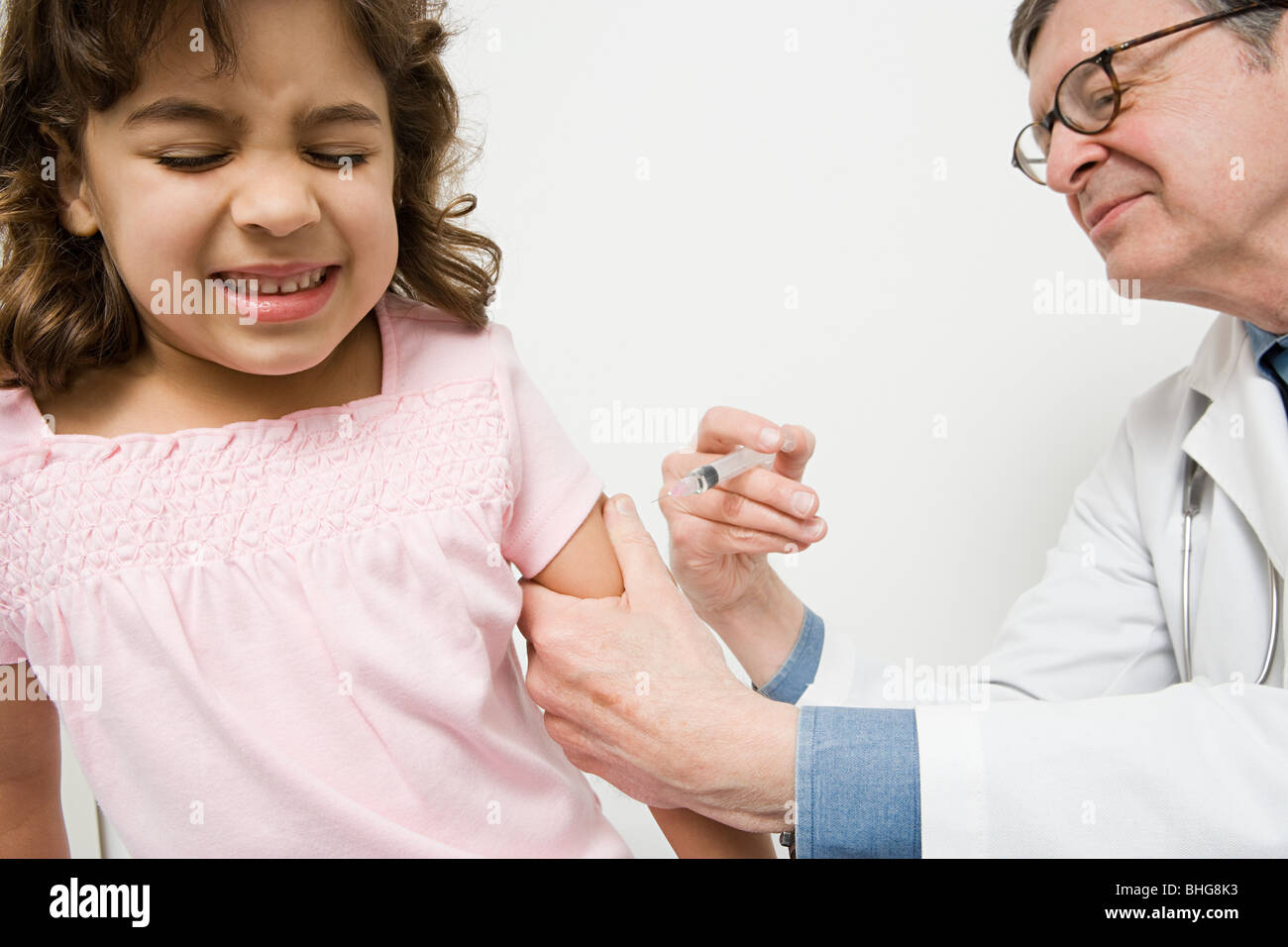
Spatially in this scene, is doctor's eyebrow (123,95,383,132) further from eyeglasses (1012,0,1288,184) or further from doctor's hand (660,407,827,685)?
eyeglasses (1012,0,1288,184)

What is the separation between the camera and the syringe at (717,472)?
1.26 metres

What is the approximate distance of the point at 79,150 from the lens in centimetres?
100

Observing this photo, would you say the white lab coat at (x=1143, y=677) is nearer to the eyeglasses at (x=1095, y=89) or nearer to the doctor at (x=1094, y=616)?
the doctor at (x=1094, y=616)

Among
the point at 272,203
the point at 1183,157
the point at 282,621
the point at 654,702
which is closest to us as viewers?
the point at 272,203

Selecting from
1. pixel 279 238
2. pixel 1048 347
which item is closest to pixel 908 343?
pixel 1048 347

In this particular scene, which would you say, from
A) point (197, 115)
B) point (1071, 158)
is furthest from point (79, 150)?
point (1071, 158)

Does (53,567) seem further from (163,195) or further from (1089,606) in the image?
(1089,606)

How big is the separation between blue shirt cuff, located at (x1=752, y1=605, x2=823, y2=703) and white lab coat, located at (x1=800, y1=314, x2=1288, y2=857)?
0.02m

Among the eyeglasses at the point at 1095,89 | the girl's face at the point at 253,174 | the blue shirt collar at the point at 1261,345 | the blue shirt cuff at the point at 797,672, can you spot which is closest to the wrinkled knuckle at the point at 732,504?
the blue shirt cuff at the point at 797,672

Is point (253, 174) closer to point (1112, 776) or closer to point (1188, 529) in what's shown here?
point (1112, 776)

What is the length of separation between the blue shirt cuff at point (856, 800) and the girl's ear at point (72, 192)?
2.85ft

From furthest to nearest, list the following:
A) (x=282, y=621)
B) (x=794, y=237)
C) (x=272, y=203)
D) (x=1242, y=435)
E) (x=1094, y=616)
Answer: (x=794, y=237) → (x=1094, y=616) → (x=1242, y=435) → (x=282, y=621) → (x=272, y=203)

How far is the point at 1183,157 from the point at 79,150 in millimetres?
1185

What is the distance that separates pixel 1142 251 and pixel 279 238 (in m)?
1.02
